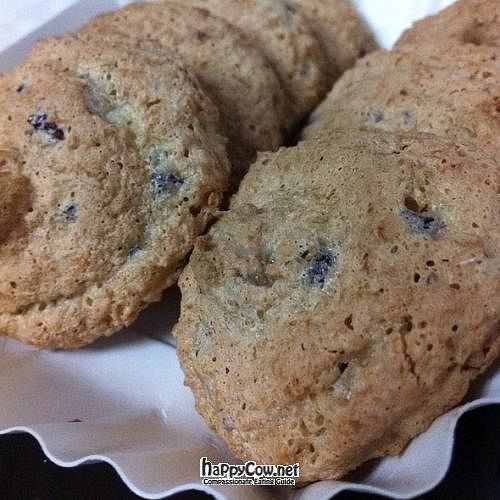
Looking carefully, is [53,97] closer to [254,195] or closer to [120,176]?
[120,176]

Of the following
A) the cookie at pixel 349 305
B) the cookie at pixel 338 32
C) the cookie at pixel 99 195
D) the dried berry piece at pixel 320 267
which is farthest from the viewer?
the cookie at pixel 338 32

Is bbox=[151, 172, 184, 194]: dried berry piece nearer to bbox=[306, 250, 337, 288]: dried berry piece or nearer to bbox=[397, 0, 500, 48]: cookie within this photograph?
bbox=[306, 250, 337, 288]: dried berry piece

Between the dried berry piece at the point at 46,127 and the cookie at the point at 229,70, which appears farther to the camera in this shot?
the cookie at the point at 229,70

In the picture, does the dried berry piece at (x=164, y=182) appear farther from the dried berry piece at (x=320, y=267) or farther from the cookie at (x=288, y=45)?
the cookie at (x=288, y=45)

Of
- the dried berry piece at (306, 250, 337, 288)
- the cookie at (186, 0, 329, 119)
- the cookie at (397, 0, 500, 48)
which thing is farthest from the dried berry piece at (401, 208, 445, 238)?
the cookie at (186, 0, 329, 119)

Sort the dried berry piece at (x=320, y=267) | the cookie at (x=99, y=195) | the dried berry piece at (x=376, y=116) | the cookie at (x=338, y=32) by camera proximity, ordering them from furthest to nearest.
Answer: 1. the cookie at (x=338, y=32)
2. the dried berry piece at (x=376, y=116)
3. the cookie at (x=99, y=195)
4. the dried berry piece at (x=320, y=267)

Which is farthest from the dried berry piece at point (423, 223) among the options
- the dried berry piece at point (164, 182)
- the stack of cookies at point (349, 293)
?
the dried berry piece at point (164, 182)

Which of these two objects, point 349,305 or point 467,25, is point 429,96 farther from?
point 349,305

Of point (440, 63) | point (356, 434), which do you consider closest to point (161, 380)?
point (356, 434)
